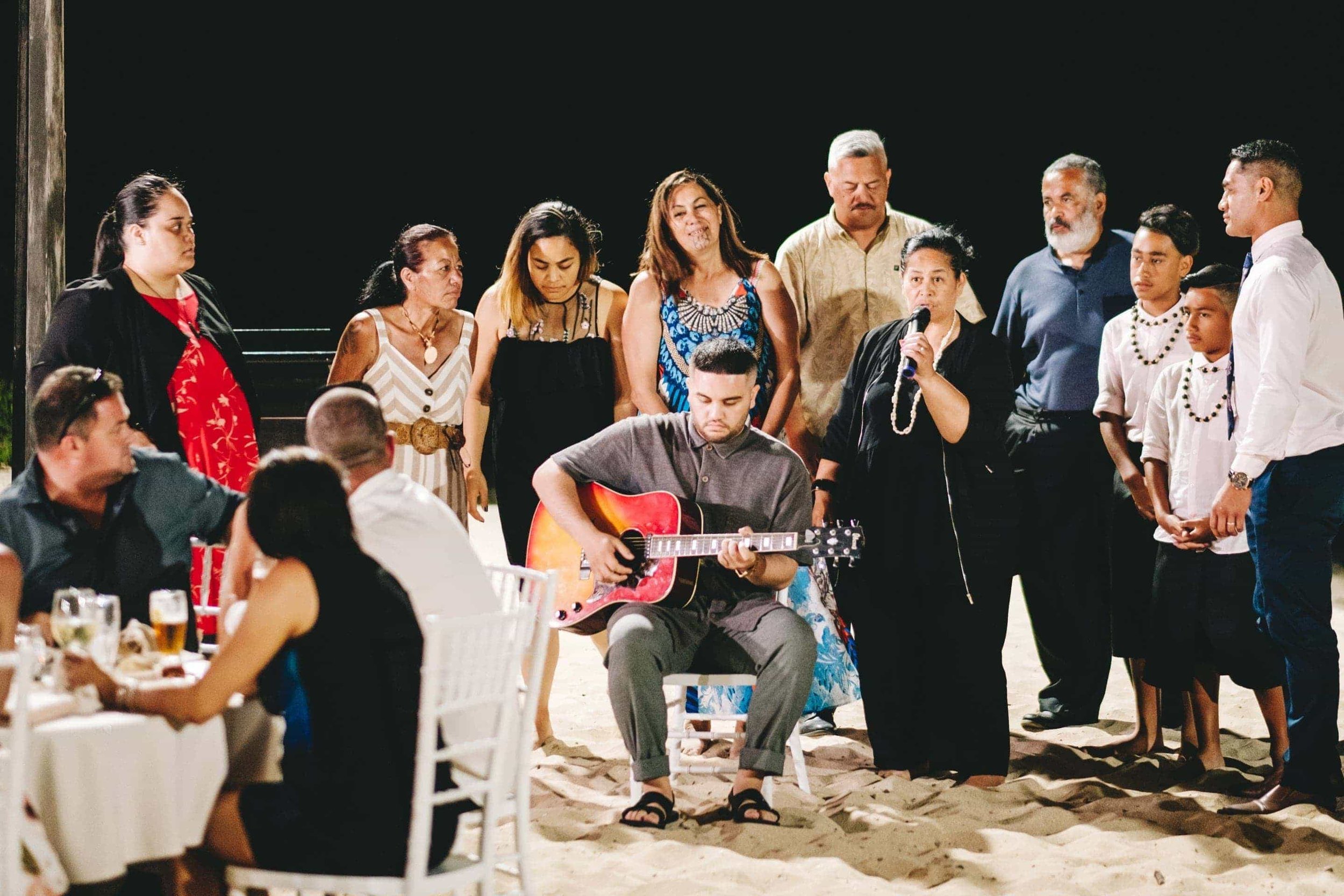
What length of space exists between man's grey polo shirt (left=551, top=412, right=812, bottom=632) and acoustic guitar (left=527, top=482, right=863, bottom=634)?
0.20ft

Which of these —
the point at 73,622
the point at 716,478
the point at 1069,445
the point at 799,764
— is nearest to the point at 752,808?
the point at 799,764

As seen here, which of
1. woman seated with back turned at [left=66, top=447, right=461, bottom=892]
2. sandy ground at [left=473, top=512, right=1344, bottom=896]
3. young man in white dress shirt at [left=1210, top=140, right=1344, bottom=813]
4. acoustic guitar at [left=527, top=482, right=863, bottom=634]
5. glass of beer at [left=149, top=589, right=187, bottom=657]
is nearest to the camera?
woman seated with back turned at [left=66, top=447, right=461, bottom=892]

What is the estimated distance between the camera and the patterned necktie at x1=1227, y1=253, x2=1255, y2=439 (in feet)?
13.4

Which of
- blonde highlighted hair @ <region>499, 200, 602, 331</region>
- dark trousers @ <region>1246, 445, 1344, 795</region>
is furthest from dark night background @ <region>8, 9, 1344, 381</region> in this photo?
dark trousers @ <region>1246, 445, 1344, 795</region>

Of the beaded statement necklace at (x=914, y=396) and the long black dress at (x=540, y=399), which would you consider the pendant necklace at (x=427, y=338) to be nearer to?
the long black dress at (x=540, y=399)

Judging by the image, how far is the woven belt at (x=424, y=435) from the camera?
4.77 m

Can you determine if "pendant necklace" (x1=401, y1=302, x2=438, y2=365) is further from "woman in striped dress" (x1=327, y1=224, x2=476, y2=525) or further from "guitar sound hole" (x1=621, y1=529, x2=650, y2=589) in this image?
"guitar sound hole" (x1=621, y1=529, x2=650, y2=589)

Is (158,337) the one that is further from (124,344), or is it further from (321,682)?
(321,682)

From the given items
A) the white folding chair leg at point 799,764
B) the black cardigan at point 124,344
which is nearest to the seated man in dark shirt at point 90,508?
the black cardigan at point 124,344

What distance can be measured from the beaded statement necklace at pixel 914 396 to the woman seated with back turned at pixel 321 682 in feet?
6.90

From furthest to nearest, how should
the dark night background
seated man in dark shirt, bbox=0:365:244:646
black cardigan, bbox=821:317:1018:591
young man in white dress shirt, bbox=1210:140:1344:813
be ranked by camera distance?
the dark night background, black cardigan, bbox=821:317:1018:591, young man in white dress shirt, bbox=1210:140:1344:813, seated man in dark shirt, bbox=0:365:244:646

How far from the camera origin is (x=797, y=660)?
13.1 ft

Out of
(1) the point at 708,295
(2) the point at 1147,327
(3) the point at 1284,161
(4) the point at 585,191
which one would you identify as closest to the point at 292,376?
(4) the point at 585,191

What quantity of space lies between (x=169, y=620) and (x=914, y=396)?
2344 millimetres
